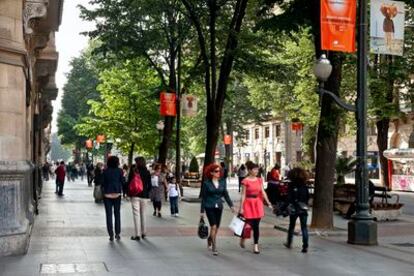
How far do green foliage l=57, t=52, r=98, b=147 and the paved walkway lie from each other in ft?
205

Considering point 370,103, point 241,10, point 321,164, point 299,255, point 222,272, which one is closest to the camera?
point 222,272

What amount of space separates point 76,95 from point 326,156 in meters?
69.4

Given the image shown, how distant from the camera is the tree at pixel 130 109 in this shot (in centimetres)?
4481

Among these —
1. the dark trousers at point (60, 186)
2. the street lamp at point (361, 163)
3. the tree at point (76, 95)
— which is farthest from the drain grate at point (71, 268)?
the tree at point (76, 95)

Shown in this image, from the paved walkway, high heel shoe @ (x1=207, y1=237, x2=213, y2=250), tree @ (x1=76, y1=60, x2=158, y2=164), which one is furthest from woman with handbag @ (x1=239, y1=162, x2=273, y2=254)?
tree @ (x1=76, y1=60, x2=158, y2=164)

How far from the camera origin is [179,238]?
1452 cm

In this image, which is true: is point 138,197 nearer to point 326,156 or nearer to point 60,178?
point 326,156

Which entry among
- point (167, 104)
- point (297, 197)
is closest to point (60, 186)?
point (167, 104)

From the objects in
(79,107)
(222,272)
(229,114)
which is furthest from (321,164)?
(79,107)

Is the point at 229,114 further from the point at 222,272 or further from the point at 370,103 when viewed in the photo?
the point at 222,272

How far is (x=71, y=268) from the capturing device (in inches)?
403

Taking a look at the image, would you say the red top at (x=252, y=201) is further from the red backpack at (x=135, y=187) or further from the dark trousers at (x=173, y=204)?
the dark trousers at (x=173, y=204)

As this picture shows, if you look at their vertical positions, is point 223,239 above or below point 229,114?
below

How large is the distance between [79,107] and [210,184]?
233 feet
